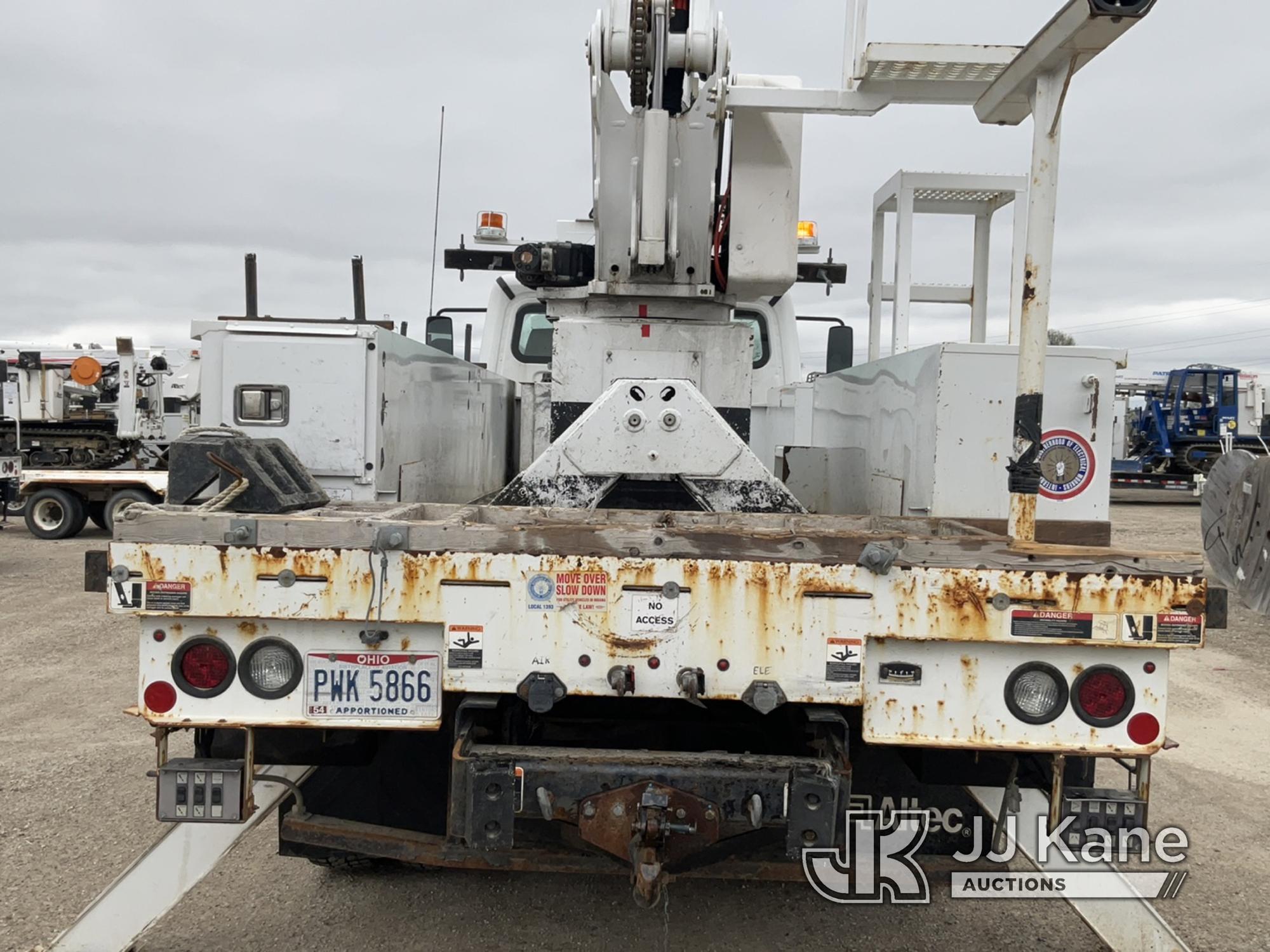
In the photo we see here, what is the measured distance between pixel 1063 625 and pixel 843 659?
0.52 metres

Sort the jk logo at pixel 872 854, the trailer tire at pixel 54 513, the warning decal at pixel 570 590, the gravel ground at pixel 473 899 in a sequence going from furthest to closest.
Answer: the trailer tire at pixel 54 513
the gravel ground at pixel 473 899
the jk logo at pixel 872 854
the warning decal at pixel 570 590

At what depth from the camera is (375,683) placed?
8.15 ft

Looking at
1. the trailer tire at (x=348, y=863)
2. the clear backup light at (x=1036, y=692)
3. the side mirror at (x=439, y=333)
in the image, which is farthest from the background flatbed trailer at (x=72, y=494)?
the clear backup light at (x=1036, y=692)

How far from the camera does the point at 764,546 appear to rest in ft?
8.00

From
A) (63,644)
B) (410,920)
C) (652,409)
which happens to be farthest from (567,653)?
(63,644)

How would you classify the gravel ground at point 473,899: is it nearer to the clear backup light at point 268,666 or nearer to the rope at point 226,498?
the clear backup light at point 268,666

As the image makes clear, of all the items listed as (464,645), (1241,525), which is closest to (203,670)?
(464,645)

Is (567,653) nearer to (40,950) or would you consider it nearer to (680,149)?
(40,950)

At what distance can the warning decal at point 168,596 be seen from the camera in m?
2.41

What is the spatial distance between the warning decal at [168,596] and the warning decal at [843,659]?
1.54 metres

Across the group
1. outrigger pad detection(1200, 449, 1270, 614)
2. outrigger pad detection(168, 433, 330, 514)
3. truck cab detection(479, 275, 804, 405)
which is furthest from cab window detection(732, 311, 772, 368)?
outrigger pad detection(1200, 449, 1270, 614)

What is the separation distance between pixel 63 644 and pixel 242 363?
5.27 m

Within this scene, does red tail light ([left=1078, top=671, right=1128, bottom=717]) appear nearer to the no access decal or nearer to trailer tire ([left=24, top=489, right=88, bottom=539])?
the no access decal

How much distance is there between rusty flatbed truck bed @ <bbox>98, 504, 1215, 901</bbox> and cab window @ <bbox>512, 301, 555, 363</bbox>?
391 centimetres
